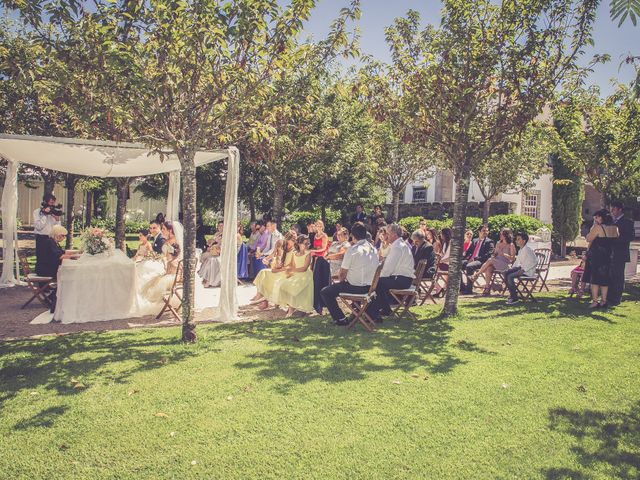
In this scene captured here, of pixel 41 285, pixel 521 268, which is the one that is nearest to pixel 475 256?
pixel 521 268

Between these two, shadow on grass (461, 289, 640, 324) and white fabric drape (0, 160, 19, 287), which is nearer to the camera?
shadow on grass (461, 289, 640, 324)

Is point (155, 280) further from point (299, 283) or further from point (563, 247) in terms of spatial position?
point (563, 247)

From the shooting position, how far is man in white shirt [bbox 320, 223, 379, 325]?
7.64 m

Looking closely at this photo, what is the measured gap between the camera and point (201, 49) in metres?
5.71

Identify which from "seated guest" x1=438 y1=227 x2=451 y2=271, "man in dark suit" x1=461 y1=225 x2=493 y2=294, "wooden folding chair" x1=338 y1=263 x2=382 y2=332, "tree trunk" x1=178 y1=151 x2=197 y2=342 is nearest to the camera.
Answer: "tree trunk" x1=178 y1=151 x2=197 y2=342

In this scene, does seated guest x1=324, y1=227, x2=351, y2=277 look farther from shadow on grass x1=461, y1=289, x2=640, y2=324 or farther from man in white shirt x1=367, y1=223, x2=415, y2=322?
shadow on grass x1=461, y1=289, x2=640, y2=324

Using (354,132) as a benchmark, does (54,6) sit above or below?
below

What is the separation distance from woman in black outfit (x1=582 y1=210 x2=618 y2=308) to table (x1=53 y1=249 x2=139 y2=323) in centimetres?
909

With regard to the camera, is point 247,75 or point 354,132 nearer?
point 247,75

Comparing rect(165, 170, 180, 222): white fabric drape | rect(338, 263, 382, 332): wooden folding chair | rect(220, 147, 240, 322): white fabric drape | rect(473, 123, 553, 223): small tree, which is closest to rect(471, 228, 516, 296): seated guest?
rect(338, 263, 382, 332): wooden folding chair

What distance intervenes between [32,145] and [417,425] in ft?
26.4

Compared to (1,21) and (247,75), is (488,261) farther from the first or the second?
(1,21)

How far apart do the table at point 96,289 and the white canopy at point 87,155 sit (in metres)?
1.97

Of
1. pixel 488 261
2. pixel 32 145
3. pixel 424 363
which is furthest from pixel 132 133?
pixel 488 261
